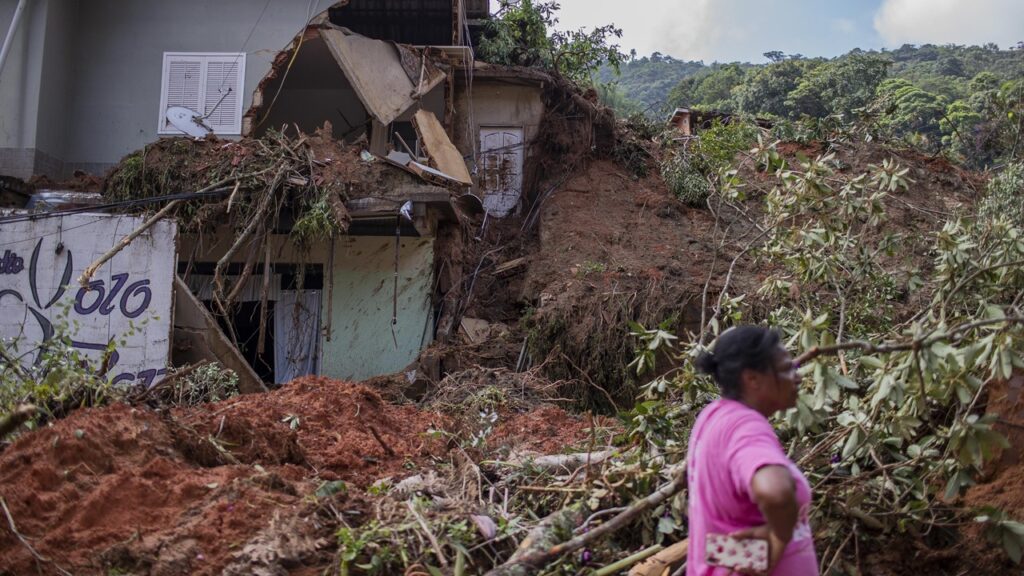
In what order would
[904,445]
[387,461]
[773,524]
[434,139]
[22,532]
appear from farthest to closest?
1. [434,139]
2. [387,461]
3. [904,445]
4. [22,532]
5. [773,524]

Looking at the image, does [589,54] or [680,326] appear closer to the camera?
[680,326]

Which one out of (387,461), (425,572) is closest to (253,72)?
(387,461)

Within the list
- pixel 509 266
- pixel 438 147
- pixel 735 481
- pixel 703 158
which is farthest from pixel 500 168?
pixel 735 481

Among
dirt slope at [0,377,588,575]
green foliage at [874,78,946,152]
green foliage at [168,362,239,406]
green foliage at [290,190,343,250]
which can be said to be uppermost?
green foliage at [874,78,946,152]

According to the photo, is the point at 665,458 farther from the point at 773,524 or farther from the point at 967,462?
the point at 773,524

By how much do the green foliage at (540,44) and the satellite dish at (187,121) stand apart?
4.80 meters

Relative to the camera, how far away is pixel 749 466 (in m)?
2.72

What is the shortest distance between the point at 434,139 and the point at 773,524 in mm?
10383

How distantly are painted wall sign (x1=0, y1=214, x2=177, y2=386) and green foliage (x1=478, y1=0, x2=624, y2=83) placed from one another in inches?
261

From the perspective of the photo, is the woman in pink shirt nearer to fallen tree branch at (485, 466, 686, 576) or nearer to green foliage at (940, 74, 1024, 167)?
fallen tree branch at (485, 466, 686, 576)

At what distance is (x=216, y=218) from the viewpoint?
34.8 ft

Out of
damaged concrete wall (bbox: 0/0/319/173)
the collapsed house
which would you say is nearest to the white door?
the collapsed house

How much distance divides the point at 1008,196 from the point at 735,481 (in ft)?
26.9

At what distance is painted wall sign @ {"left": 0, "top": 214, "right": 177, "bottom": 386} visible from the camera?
9.84 metres
